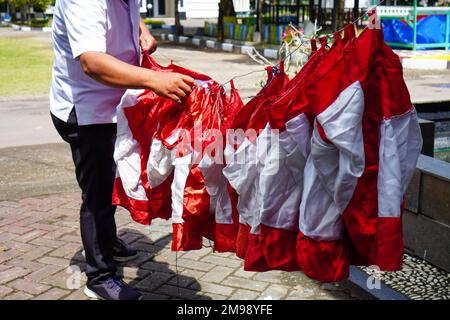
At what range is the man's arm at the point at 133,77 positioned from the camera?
2.52 meters

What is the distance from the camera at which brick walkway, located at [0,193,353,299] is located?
349 cm

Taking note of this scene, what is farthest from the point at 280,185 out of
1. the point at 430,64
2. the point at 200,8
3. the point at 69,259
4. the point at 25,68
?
the point at 200,8

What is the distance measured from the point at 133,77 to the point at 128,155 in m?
0.46

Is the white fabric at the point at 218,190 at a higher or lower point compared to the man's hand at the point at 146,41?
lower

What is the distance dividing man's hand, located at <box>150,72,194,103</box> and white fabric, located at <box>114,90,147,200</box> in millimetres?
349

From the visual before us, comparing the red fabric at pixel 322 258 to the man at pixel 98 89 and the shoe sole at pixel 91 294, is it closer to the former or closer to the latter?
the man at pixel 98 89

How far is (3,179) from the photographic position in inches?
236

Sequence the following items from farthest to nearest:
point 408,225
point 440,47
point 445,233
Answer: point 440,47 < point 408,225 < point 445,233

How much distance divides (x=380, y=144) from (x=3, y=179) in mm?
4690

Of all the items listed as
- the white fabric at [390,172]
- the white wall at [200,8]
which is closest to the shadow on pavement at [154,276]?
the white fabric at [390,172]

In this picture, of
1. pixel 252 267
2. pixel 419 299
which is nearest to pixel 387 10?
pixel 419 299

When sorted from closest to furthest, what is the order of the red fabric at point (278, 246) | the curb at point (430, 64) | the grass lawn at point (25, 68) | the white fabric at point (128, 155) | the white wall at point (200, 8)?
the red fabric at point (278, 246), the white fabric at point (128, 155), the grass lawn at point (25, 68), the curb at point (430, 64), the white wall at point (200, 8)

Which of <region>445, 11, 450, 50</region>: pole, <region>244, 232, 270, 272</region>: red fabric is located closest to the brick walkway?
<region>244, 232, 270, 272</region>: red fabric
